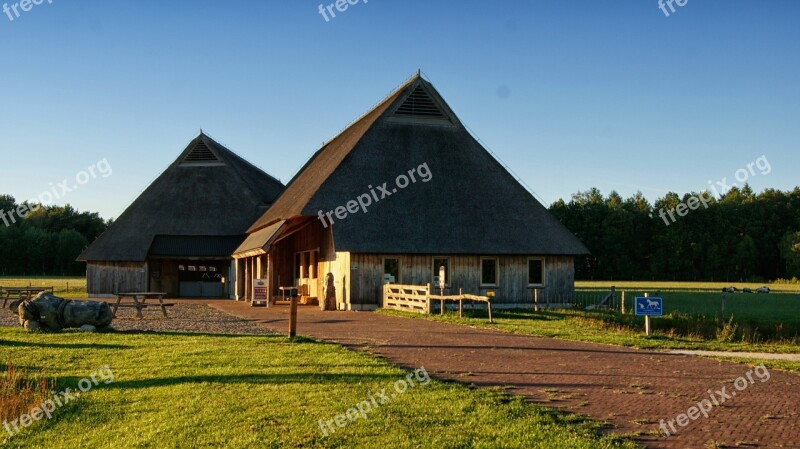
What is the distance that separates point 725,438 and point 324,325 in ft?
52.3

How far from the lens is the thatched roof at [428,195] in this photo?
108ft

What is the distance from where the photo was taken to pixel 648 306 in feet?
66.7

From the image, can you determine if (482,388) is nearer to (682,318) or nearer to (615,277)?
(682,318)

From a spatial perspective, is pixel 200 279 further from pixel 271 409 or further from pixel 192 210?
pixel 271 409

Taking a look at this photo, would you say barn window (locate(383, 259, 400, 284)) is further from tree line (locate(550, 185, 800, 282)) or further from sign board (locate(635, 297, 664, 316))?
tree line (locate(550, 185, 800, 282))

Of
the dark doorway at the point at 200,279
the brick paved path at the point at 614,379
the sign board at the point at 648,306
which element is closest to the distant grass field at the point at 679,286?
the dark doorway at the point at 200,279

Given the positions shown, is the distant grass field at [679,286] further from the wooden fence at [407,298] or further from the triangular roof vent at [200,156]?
the wooden fence at [407,298]

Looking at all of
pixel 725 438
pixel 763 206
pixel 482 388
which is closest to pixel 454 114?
pixel 482 388

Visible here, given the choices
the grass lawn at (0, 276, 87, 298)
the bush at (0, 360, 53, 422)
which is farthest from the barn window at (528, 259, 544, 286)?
the grass lawn at (0, 276, 87, 298)

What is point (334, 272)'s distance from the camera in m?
34.1

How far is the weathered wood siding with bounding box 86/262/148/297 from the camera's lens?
47.1 meters

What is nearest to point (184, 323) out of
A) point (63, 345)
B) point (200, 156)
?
point (63, 345)

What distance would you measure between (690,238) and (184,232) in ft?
229

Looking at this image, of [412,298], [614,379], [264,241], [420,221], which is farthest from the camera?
[264,241]
